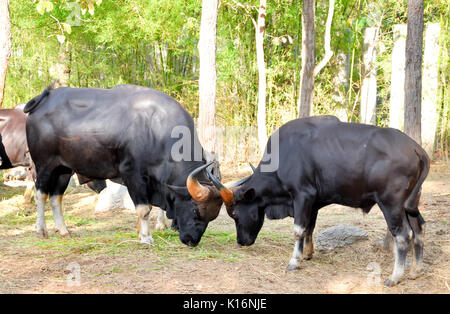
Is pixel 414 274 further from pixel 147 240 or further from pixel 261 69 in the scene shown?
pixel 261 69

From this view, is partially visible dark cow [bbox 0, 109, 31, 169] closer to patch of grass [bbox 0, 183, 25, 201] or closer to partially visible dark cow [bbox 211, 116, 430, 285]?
patch of grass [bbox 0, 183, 25, 201]

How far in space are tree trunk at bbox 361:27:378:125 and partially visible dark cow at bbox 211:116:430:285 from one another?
7.54 m

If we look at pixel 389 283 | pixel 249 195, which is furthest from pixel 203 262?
pixel 389 283

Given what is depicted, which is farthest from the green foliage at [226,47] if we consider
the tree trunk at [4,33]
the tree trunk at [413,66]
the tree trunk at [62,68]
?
the tree trunk at [413,66]

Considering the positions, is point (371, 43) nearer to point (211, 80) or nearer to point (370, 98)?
point (370, 98)

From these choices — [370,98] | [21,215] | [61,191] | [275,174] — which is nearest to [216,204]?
[275,174]

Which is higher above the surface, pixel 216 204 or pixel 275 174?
pixel 275 174

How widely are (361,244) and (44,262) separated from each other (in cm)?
324

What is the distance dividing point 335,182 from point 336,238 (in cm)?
105

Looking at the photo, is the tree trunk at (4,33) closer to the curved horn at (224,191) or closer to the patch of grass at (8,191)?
the patch of grass at (8,191)

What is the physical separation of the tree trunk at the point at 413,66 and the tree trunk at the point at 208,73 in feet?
11.7

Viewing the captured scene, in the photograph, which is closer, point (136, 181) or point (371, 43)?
point (136, 181)

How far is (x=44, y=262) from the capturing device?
548cm

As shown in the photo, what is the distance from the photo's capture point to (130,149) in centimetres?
600
